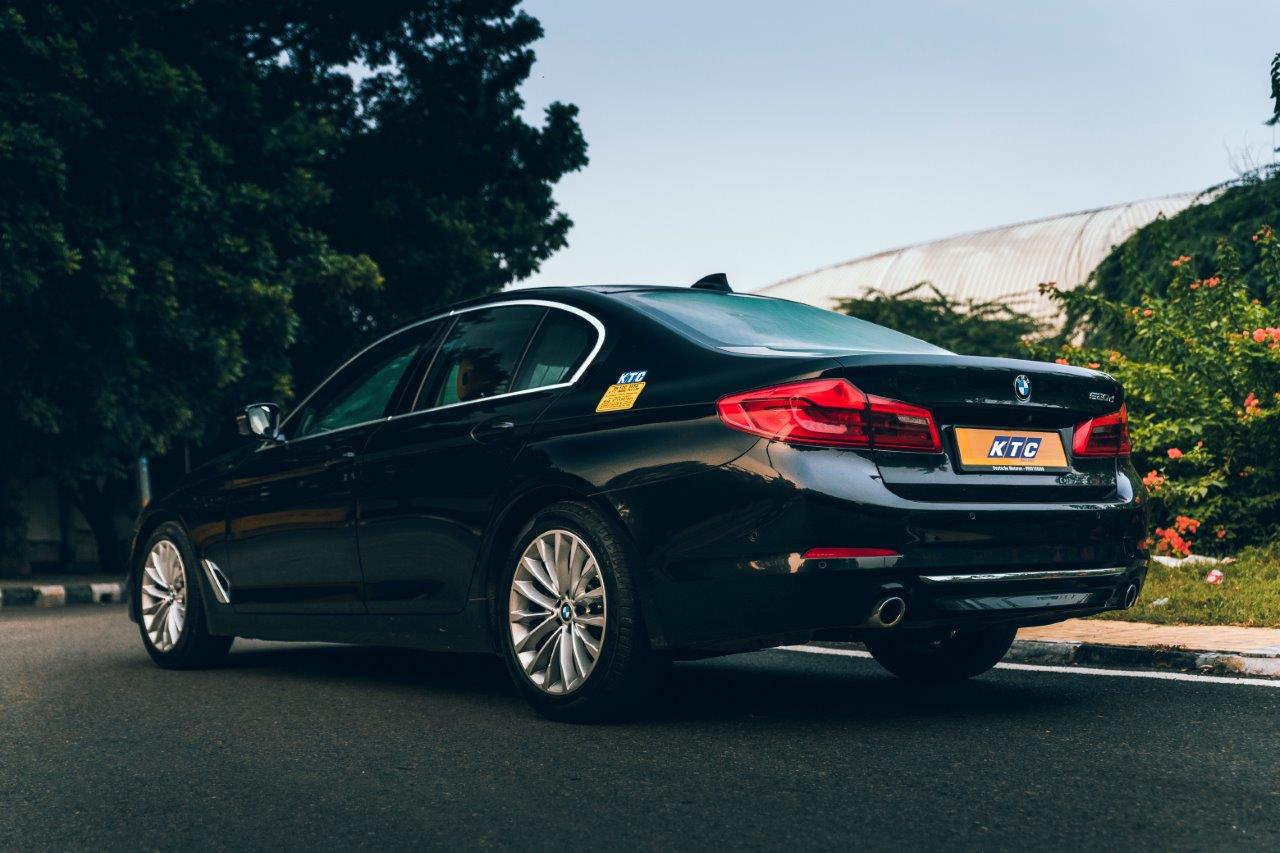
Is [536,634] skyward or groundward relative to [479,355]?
groundward

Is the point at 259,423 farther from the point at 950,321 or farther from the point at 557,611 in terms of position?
the point at 950,321

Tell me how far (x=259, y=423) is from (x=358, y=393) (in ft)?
2.15

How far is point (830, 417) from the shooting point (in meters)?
4.93

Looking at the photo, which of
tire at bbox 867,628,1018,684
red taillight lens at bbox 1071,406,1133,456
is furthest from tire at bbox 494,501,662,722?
red taillight lens at bbox 1071,406,1133,456

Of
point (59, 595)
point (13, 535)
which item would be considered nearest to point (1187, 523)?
point (59, 595)

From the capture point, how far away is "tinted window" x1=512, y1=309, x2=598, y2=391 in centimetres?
583

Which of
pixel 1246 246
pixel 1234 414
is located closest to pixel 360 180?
pixel 1246 246

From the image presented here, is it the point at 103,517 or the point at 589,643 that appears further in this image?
the point at 103,517

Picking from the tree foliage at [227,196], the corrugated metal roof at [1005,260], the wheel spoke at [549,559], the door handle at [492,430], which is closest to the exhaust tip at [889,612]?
the wheel spoke at [549,559]

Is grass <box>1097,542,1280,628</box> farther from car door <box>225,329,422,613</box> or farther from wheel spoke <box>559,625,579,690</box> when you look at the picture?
car door <box>225,329,422,613</box>

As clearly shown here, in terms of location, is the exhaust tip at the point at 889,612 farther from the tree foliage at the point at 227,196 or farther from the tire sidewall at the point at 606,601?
the tree foliage at the point at 227,196

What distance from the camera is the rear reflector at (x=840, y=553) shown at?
4836 millimetres

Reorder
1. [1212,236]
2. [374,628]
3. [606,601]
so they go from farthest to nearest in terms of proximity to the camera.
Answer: [1212,236] < [374,628] < [606,601]

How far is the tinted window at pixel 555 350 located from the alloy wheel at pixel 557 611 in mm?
658
